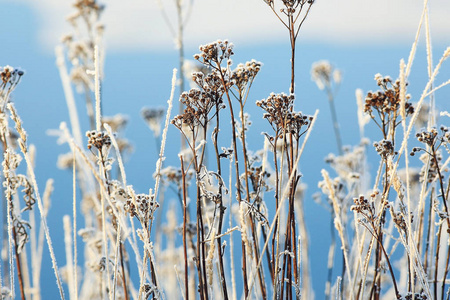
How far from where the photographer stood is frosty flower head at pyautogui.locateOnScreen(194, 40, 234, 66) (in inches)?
59.0

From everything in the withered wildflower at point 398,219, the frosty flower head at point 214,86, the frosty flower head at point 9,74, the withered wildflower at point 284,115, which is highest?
the frosty flower head at point 9,74

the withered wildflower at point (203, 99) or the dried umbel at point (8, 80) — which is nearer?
the withered wildflower at point (203, 99)

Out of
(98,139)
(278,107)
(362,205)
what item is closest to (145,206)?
(98,139)

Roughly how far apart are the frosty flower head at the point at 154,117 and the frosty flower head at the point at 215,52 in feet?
8.75

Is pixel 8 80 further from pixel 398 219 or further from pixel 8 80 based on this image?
pixel 398 219

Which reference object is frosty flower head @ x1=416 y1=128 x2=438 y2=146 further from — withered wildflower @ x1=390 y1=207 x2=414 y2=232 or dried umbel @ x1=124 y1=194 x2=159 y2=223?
dried umbel @ x1=124 y1=194 x2=159 y2=223

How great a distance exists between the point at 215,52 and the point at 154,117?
2.78 m

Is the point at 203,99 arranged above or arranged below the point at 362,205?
above

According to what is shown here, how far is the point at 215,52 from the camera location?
1.51m

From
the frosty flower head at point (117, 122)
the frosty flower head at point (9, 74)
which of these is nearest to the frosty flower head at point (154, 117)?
the frosty flower head at point (117, 122)

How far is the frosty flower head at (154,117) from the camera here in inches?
164

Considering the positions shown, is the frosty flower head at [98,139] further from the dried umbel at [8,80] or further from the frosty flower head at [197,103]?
the dried umbel at [8,80]

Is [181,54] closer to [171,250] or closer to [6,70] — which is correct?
[6,70]

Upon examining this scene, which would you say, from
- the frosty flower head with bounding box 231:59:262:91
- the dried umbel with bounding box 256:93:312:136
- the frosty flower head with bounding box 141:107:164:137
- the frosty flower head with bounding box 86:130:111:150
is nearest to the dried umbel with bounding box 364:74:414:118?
the dried umbel with bounding box 256:93:312:136
